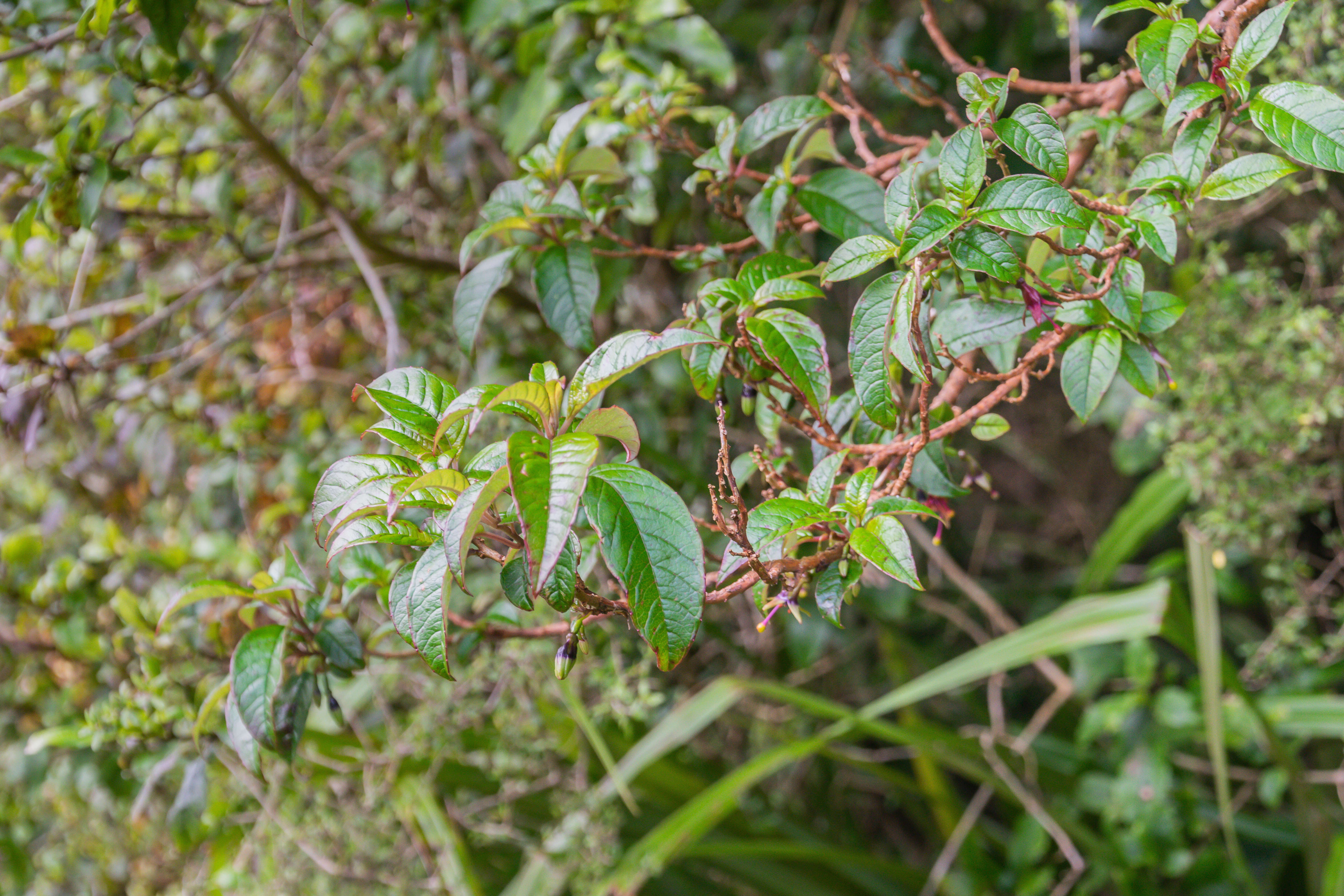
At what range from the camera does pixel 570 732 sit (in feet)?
4.12

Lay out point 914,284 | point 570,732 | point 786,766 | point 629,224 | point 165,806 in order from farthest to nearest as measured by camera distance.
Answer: point 786,766 < point 165,806 < point 570,732 < point 629,224 < point 914,284

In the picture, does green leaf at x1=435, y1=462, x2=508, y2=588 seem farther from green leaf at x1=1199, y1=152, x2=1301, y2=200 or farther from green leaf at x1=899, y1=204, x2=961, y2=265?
green leaf at x1=1199, y1=152, x2=1301, y2=200

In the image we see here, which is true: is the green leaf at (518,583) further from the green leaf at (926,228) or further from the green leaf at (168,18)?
the green leaf at (168,18)

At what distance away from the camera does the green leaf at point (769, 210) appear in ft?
2.18

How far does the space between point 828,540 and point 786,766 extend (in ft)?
3.95

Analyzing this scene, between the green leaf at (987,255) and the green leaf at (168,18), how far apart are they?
0.70 m

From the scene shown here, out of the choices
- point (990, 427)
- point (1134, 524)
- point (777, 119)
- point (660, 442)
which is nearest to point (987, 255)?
point (990, 427)

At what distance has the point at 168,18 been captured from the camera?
2.50 ft

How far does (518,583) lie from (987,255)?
0.31m

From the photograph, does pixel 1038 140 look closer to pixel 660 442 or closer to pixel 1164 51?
pixel 1164 51

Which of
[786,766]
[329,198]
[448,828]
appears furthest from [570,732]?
[329,198]

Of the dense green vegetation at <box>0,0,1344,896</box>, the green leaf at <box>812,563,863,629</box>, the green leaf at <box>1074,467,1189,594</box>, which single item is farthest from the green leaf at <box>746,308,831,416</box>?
the green leaf at <box>1074,467,1189,594</box>

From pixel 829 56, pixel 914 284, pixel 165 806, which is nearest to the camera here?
pixel 914 284

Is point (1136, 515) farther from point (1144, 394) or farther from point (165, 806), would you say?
point (165, 806)
